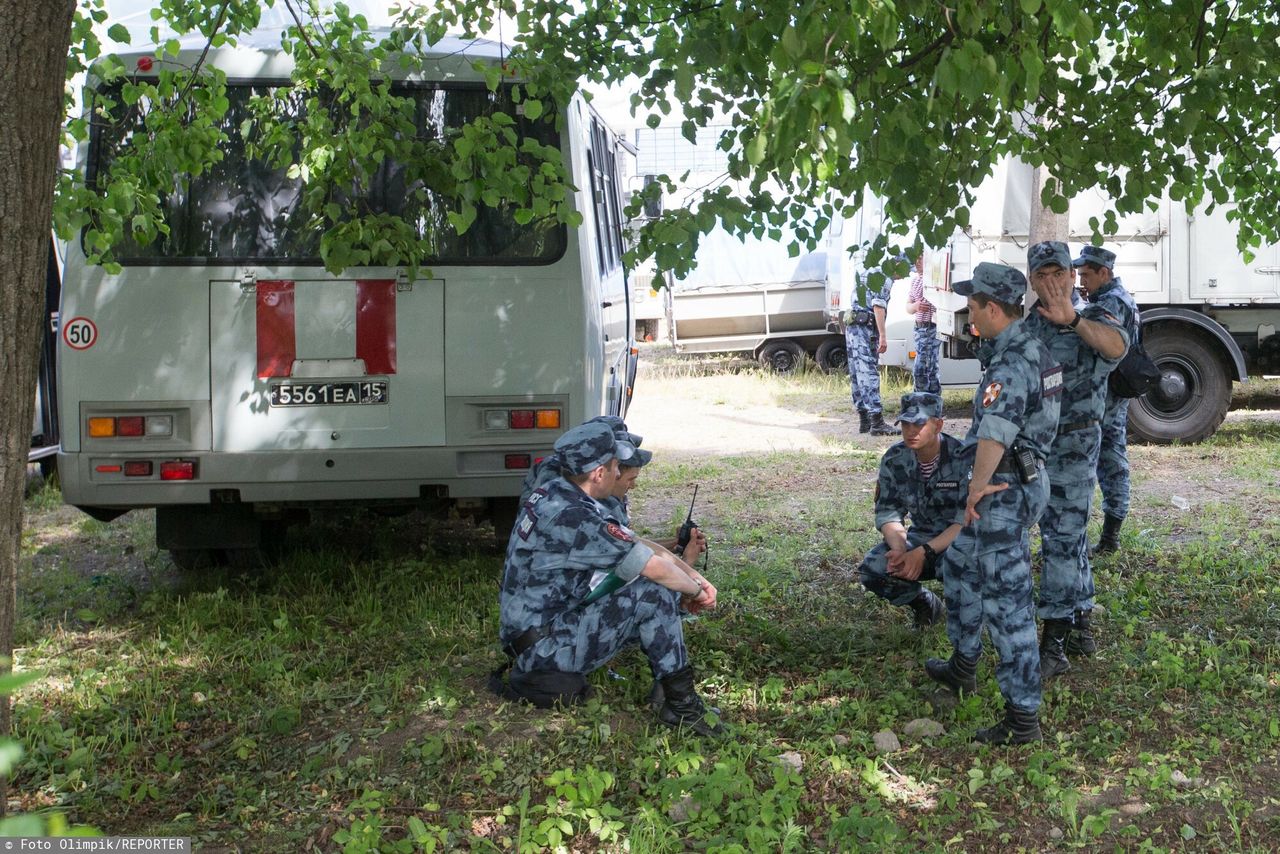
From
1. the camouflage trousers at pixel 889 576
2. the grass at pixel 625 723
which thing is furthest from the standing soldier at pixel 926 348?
the camouflage trousers at pixel 889 576

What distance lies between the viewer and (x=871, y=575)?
5.09 metres

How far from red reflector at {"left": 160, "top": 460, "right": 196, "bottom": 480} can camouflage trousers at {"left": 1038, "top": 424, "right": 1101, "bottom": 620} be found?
11.6ft

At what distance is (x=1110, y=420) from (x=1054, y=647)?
1.83 m

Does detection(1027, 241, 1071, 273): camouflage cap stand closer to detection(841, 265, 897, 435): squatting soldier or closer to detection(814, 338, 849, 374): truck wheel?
detection(841, 265, 897, 435): squatting soldier

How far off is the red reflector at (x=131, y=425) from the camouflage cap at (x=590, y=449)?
2288mm

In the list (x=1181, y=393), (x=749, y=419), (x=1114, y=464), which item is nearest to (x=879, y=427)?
(x=749, y=419)

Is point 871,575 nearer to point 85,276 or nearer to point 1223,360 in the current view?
point 85,276

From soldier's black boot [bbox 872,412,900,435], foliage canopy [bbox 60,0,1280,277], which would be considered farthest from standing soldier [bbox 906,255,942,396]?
foliage canopy [bbox 60,0,1280,277]

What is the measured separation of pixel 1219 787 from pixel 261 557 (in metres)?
Answer: 4.58

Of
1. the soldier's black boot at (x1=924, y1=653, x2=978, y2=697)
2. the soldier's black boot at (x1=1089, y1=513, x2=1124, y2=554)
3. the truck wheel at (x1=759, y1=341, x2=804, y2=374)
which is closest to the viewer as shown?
the soldier's black boot at (x1=924, y1=653, x2=978, y2=697)

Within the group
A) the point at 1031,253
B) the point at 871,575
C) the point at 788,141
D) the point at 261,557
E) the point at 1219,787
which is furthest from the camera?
the point at 261,557

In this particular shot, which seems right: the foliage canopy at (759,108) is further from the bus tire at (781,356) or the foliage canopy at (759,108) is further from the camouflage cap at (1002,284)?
the bus tire at (781,356)

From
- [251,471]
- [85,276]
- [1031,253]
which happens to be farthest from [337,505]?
[1031,253]

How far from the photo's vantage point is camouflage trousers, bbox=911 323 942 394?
11.2 meters
